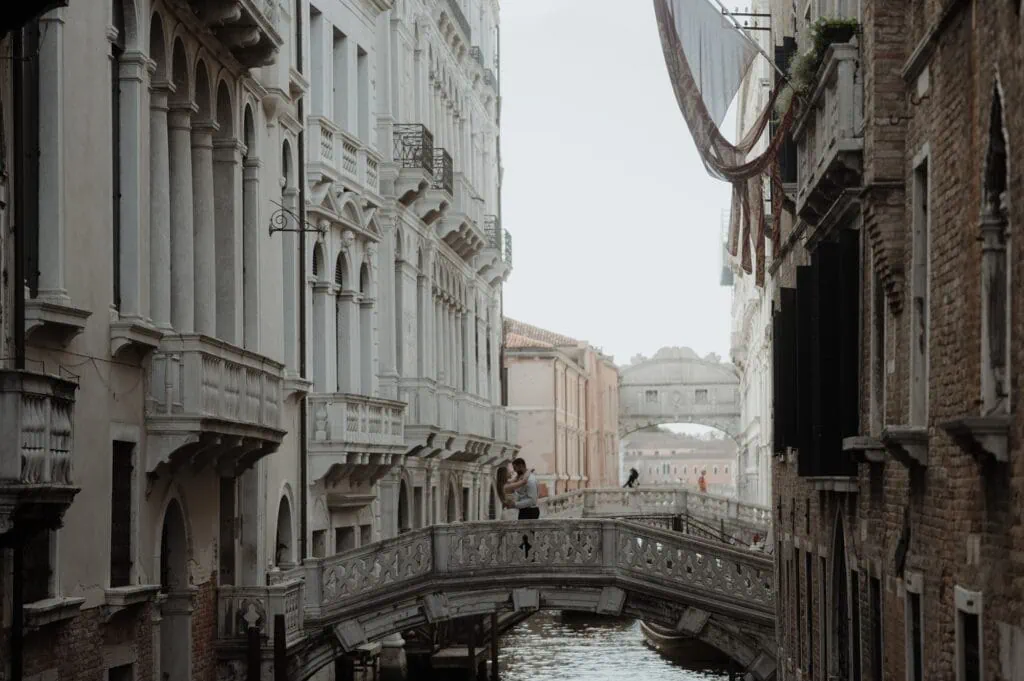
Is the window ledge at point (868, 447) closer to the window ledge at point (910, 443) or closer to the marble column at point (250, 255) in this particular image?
the window ledge at point (910, 443)

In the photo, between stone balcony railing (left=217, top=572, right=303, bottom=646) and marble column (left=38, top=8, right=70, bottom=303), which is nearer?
marble column (left=38, top=8, right=70, bottom=303)

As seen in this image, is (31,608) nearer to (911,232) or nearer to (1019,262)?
(911,232)

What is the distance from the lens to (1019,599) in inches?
412

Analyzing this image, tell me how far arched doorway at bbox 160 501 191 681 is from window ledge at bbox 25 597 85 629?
155 inches

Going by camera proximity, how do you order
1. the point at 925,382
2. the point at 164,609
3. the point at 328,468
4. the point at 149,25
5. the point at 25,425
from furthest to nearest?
1. the point at 328,468
2. the point at 164,609
3. the point at 149,25
4. the point at 925,382
5. the point at 25,425

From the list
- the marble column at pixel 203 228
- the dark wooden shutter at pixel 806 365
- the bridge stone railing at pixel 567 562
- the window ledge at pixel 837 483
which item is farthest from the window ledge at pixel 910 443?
the bridge stone railing at pixel 567 562

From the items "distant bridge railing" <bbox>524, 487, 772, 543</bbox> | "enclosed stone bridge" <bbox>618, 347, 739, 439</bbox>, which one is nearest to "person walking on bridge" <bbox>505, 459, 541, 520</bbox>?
"distant bridge railing" <bbox>524, 487, 772, 543</bbox>

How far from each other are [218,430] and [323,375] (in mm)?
8573

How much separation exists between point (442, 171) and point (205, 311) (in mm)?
14646

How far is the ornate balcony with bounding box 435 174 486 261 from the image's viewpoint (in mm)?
36812

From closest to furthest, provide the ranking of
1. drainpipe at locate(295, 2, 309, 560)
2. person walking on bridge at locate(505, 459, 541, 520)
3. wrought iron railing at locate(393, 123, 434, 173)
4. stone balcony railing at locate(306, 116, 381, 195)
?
drainpipe at locate(295, 2, 309, 560)
person walking on bridge at locate(505, 459, 541, 520)
stone balcony railing at locate(306, 116, 381, 195)
wrought iron railing at locate(393, 123, 434, 173)

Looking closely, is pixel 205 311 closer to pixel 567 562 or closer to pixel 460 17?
pixel 567 562

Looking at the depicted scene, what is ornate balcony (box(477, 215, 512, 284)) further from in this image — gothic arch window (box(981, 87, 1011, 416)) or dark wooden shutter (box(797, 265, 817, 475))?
gothic arch window (box(981, 87, 1011, 416))

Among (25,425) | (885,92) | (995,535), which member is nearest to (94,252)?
(25,425)
